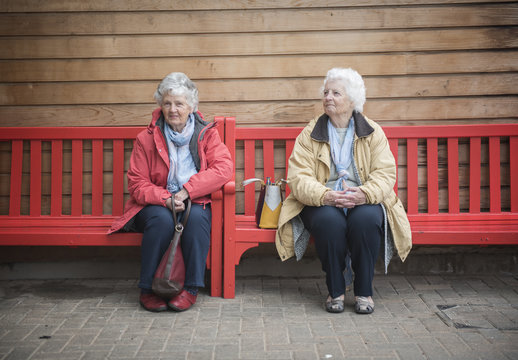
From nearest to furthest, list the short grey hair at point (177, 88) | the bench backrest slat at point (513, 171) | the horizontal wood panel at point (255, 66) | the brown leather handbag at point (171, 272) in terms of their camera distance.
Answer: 1. the brown leather handbag at point (171, 272)
2. the short grey hair at point (177, 88)
3. the bench backrest slat at point (513, 171)
4. the horizontal wood panel at point (255, 66)

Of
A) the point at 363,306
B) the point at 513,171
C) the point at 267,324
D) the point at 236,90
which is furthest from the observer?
the point at 236,90

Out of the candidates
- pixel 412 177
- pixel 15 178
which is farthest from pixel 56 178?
pixel 412 177

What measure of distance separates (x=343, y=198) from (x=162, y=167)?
1287 mm

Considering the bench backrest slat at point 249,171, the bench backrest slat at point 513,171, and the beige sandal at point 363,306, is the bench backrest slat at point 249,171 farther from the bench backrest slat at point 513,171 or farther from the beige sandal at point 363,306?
the bench backrest slat at point 513,171

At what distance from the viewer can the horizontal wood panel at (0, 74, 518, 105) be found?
4.20m

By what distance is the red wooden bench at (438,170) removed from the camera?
397cm

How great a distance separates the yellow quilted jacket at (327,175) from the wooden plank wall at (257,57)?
62cm

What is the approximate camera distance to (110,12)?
4.16 metres

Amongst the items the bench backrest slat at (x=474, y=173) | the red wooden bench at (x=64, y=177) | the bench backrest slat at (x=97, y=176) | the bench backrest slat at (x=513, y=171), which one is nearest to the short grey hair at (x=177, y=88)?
the red wooden bench at (x=64, y=177)

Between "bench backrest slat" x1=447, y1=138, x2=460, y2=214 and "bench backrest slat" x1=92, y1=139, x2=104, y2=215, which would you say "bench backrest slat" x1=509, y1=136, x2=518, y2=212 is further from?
"bench backrest slat" x1=92, y1=139, x2=104, y2=215

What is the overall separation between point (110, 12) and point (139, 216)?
5.68 feet

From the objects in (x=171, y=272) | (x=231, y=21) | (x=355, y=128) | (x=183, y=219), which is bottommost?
(x=171, y=272)

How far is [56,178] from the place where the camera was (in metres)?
4.14

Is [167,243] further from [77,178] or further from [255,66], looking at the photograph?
[255,66]
